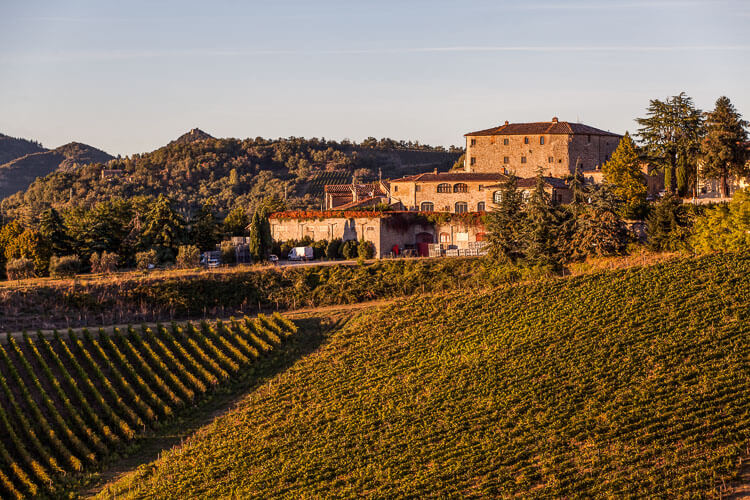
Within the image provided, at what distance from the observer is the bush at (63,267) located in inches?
1840

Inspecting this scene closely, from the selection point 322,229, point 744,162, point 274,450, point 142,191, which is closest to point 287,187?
point 142,191

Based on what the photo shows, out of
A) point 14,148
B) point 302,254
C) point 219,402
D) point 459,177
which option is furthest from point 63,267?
point 14,148

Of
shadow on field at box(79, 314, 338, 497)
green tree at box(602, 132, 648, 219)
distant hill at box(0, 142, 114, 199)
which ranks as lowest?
shadow on field at box(79, 314, 338, 497)

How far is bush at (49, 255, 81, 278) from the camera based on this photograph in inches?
1840

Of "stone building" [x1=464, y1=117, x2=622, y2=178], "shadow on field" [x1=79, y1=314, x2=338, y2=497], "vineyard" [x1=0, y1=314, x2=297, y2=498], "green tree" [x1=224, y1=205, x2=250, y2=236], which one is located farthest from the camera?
"stone building" [x1=464, y1=117, x2=622, y2=178]

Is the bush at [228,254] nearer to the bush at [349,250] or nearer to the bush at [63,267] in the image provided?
the bush at [349,250]

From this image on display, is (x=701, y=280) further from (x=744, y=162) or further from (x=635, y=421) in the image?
(x=744, y=162)

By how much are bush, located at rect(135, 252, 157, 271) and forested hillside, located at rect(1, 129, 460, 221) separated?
3999 cm

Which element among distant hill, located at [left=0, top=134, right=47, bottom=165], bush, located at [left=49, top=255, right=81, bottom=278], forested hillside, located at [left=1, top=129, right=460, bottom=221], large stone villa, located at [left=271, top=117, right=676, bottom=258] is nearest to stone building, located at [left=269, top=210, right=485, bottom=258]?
large stone villa, located at [left=271, top=117, right=676, bottom=258]

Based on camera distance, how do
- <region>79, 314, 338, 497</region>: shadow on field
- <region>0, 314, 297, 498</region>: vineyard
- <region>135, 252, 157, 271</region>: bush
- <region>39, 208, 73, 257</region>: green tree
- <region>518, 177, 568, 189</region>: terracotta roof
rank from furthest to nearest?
<region>518, 177, 568, 189</region>: terracotta roof
<region>39, 208, 73, 257</region>: green tree
<region>135, 252, 157, 271</region>: bush
<region>79, 314, 338, 497</region>: shadow on field
<region>0, 314, 297, 498</region>: vineyard

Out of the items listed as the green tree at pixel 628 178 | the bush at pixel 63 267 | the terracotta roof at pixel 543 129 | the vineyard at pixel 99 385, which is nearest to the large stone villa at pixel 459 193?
the terracotta roof at pixel 543 129

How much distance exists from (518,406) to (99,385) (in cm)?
1536

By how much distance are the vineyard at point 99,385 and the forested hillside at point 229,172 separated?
2130 inches

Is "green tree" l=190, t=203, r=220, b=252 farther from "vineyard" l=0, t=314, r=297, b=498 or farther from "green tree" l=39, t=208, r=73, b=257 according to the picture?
"vineyard" l=0, t=314, r=297, b=498
